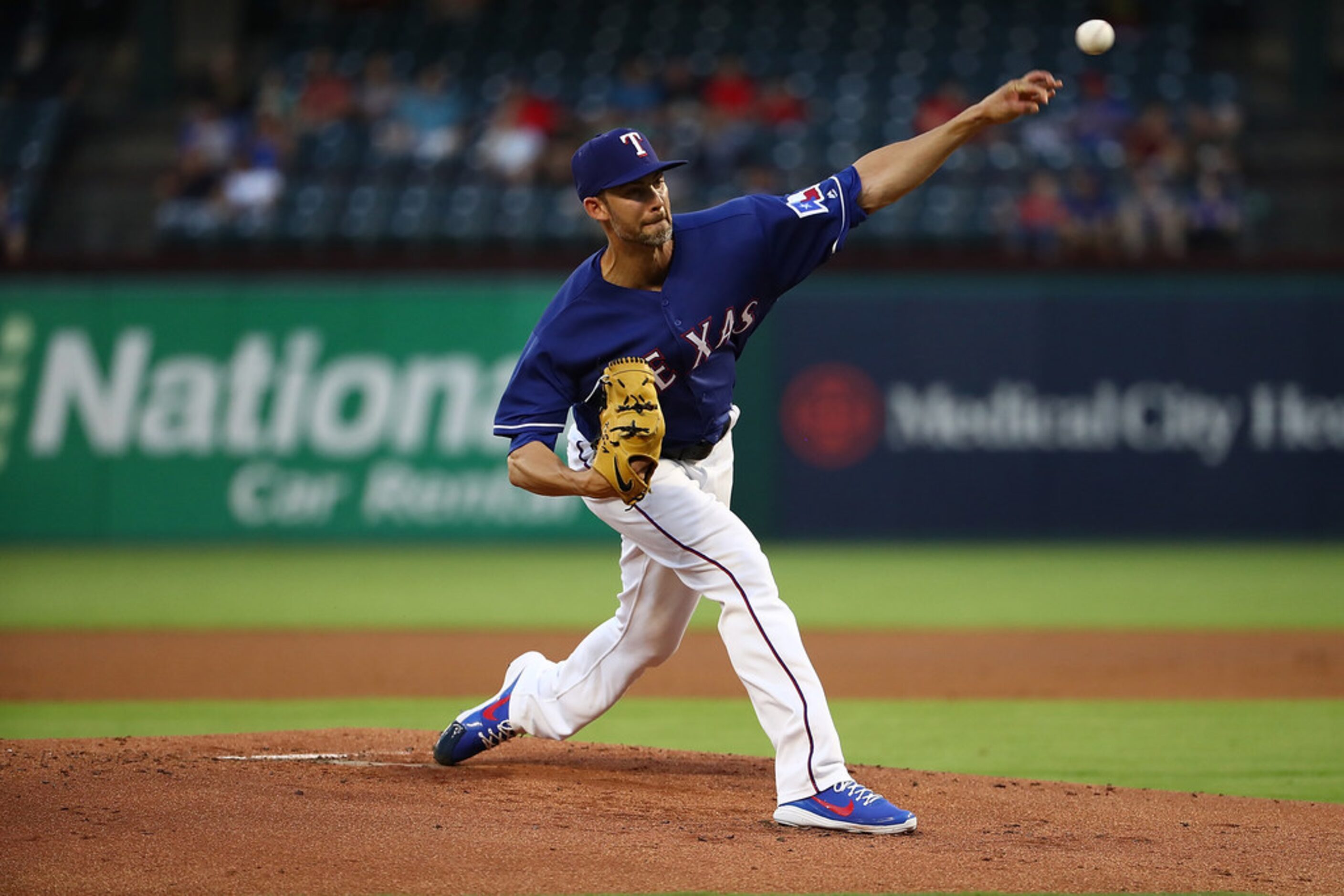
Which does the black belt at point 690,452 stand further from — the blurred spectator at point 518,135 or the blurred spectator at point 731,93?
the blurred spectator at point 731,93

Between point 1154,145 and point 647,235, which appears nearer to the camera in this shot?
point 647,235

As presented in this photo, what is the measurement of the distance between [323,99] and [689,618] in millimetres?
12800

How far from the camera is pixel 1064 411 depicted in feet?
45.9

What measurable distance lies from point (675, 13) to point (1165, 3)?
5365 mm

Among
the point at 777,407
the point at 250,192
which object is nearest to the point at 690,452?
the point at 777,407

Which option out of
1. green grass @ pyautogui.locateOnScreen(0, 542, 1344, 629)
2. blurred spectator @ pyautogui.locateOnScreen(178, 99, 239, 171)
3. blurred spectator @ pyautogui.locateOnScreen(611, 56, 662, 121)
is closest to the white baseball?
green grass @ pyautogui.locateOnScreen(0, 542, 1344, 629)

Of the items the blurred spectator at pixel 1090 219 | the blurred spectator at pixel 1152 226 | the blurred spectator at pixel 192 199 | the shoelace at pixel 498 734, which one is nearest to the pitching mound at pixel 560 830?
the shoelace at pixel 498 734

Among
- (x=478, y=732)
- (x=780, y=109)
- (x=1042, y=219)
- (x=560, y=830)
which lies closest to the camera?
(x=560, y=830)

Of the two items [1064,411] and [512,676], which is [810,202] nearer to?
[512,676]

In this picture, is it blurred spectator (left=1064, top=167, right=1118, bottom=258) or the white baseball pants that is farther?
blurred spectator (left=1064, top=167, right=1118, bottom=258)

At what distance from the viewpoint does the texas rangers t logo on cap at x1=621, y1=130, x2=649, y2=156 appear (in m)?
4.41

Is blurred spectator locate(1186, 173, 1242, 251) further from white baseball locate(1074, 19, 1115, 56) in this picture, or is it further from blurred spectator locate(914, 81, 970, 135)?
white baseball locate(1074, 19, 1115, 56)

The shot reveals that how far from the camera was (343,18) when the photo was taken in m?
18.5

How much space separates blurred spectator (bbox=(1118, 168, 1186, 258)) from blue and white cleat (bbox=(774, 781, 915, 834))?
34.5 feet
